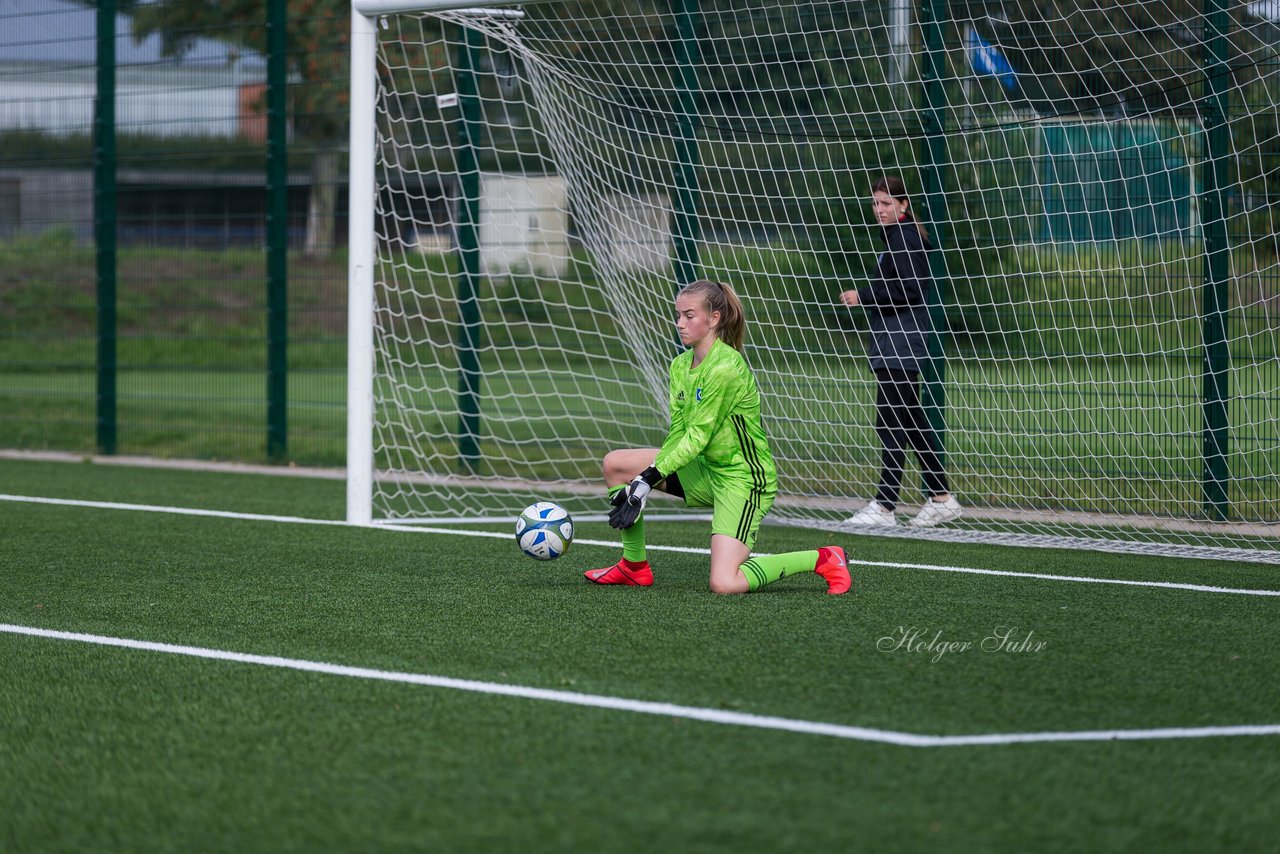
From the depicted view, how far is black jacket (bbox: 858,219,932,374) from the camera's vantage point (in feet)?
26.8

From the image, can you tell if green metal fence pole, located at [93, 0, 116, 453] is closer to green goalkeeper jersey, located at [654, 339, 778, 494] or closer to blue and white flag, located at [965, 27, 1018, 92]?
→ blue and white flag, located at [965, 27, 1018, 92]

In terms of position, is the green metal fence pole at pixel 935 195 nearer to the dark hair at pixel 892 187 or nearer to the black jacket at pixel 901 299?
the black jacket at pixel 901 299

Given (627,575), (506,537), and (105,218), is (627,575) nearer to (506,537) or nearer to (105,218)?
(506,537)

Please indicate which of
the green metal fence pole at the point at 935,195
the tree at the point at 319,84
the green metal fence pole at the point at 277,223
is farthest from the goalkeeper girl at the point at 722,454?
the green metal fence pole at the point at 277,223

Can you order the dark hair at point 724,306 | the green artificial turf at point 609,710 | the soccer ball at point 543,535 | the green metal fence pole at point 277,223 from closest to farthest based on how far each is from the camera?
1. the green artificial turf at point 609,710
2. the dark hair at point 724,306
3. the soccer ball at point 543,535
4. the green metal fence pole at point 277,223

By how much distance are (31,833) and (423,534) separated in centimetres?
477

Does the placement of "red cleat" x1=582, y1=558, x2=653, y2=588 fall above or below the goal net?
below

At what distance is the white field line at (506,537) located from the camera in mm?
6441

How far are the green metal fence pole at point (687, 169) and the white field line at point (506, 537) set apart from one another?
210cm

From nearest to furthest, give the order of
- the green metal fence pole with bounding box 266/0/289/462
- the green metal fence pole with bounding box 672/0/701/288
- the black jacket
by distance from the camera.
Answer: the black jacket < the green metal fence pole with bounding box 672/0/701/288 < the green metal fence pole with bounding box 266/0/289/462

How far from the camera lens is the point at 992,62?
8.23 m

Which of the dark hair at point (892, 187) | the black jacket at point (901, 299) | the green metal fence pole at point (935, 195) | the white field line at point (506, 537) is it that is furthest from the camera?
the green metal fence pole at point (935, 195)

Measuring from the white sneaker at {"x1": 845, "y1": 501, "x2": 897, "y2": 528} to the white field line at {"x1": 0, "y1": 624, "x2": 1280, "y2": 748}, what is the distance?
4012 millimetres

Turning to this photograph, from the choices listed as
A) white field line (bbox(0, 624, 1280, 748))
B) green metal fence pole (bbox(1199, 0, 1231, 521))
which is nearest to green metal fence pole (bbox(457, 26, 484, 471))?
green metal fence pole (bbox(1199, 0, 1231, 521))
